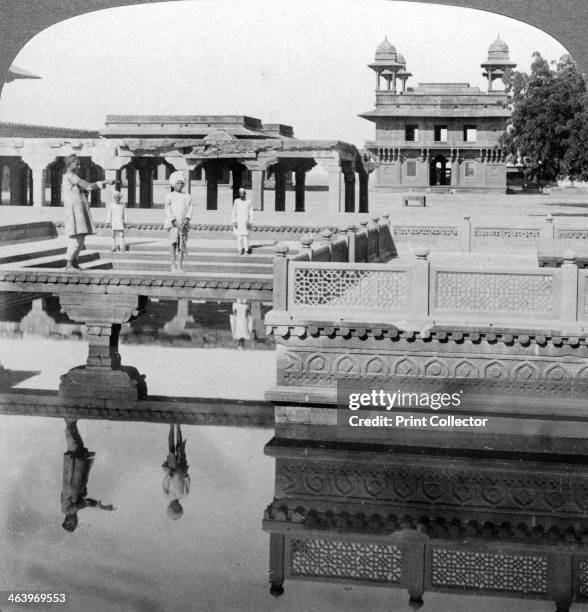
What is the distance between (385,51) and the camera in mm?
8711

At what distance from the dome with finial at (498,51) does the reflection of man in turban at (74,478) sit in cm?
400

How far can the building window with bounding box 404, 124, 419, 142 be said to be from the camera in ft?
78.9

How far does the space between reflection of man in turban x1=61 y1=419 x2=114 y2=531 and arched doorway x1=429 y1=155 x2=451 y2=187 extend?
15.9m

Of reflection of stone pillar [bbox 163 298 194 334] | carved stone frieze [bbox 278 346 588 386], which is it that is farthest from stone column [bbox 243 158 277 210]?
carved stone frieze [bbox 278 346 588 386]

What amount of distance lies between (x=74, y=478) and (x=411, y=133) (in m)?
18.7

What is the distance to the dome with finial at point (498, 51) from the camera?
23.4ft

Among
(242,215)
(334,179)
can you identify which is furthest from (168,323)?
(334,179)

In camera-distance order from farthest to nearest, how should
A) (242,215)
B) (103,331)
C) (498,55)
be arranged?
(242,215) → (103,331) → (498,55)

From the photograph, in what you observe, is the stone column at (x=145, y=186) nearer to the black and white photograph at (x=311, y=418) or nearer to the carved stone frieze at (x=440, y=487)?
the black and white photograph at (x=311, y=418)

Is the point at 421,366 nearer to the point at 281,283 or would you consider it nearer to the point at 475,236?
the point at 281,283

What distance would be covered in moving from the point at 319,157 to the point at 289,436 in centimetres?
1219

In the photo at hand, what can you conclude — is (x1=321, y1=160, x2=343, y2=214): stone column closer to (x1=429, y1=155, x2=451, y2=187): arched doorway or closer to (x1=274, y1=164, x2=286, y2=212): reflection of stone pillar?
(x1=274, y1=164, x2=286, y2=212): reflection of stone pillar

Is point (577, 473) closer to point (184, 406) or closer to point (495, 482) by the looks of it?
point (495, 482)

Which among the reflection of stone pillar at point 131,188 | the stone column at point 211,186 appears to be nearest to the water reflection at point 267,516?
the stone column at point 211,186
